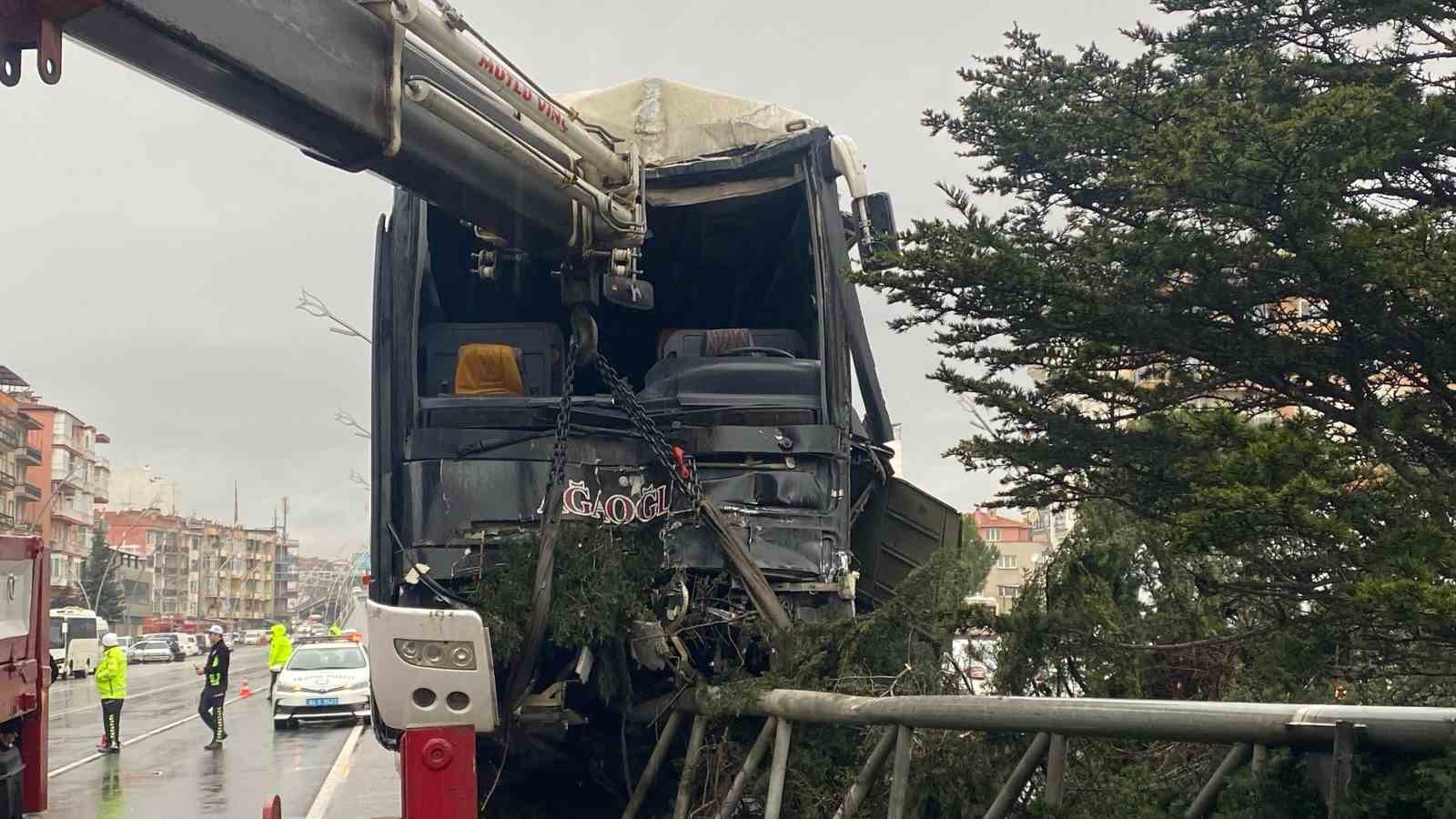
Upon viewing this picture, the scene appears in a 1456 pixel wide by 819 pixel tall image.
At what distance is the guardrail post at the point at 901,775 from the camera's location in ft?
16.1

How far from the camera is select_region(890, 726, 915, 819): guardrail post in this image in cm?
491

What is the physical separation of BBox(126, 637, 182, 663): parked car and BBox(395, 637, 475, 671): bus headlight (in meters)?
63.2

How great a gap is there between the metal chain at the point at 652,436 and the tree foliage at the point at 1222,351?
1.22 m

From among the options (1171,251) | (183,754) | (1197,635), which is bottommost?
(183,754)

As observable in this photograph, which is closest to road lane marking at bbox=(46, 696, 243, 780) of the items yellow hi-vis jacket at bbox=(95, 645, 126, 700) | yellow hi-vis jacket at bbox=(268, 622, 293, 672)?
yellow hi-vis jacket at bbox=(95, 645, 126, 700)

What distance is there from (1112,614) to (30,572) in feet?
24.7

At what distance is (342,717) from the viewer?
21234 mm

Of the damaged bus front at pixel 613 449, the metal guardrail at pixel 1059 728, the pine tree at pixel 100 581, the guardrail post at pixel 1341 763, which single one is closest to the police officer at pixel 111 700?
the damaged bus front at pixel 613 449

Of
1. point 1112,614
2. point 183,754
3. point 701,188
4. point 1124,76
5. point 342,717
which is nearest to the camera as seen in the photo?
point 1112,614

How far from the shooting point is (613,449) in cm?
713

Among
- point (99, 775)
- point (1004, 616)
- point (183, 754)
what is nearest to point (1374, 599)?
point (1004, 616)

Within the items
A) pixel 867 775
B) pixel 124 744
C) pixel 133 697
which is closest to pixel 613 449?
pixel 867 775

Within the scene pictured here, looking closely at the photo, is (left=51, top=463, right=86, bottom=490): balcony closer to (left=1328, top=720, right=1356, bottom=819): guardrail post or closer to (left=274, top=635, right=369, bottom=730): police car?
(left=274, top=635, right=369, bottom=730): police car

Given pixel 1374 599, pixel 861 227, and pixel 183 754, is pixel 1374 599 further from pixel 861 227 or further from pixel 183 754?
pixel 183 754
